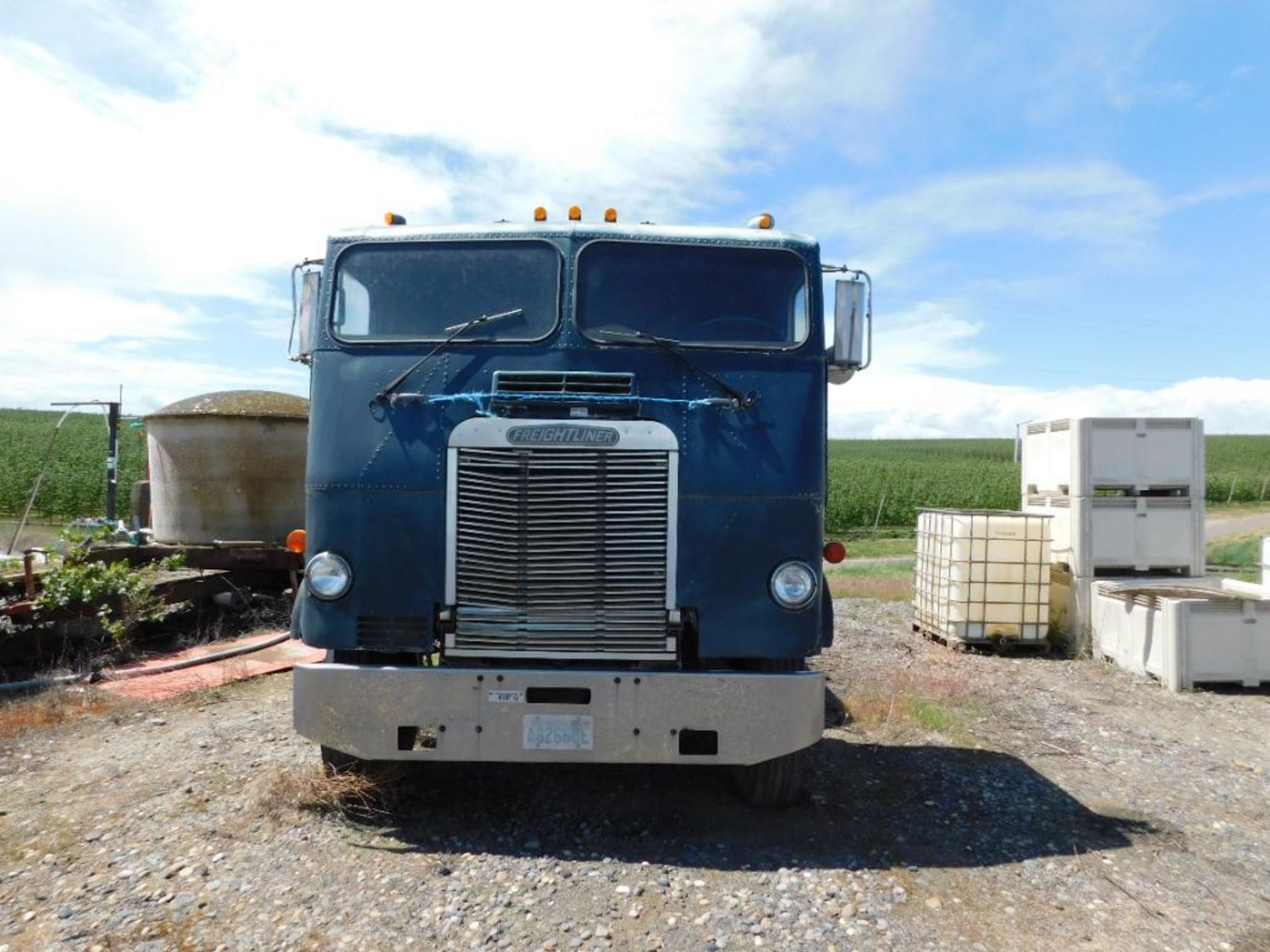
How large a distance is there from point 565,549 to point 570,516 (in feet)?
0.51

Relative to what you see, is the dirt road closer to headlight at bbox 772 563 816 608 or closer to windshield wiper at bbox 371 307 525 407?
headlight at bbox 772 563 816 608

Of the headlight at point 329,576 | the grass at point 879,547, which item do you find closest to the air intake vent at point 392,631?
the headlight at point 329,576

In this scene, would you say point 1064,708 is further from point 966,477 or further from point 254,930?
point 966,477

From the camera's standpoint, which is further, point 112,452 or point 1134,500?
point 112,452

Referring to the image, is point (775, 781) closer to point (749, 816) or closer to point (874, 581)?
point (749, 816)

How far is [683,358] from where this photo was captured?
439 cm

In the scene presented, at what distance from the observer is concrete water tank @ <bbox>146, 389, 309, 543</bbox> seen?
973 centimetres

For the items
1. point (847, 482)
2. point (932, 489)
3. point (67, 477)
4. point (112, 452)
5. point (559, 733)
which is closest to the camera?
point (559, 733)

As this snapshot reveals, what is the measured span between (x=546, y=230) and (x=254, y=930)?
3324 mm

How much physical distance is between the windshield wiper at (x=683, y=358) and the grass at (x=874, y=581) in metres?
7.08

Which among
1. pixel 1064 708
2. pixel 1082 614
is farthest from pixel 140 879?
pixel 1082 614

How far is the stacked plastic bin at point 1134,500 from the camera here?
28.4 ft

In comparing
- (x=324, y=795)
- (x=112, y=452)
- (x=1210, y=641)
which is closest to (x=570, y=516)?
(x=324, y=795)

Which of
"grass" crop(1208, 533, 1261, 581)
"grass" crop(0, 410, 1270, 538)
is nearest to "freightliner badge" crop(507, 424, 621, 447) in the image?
"grass" crop(0, 410, 1270, 538)
